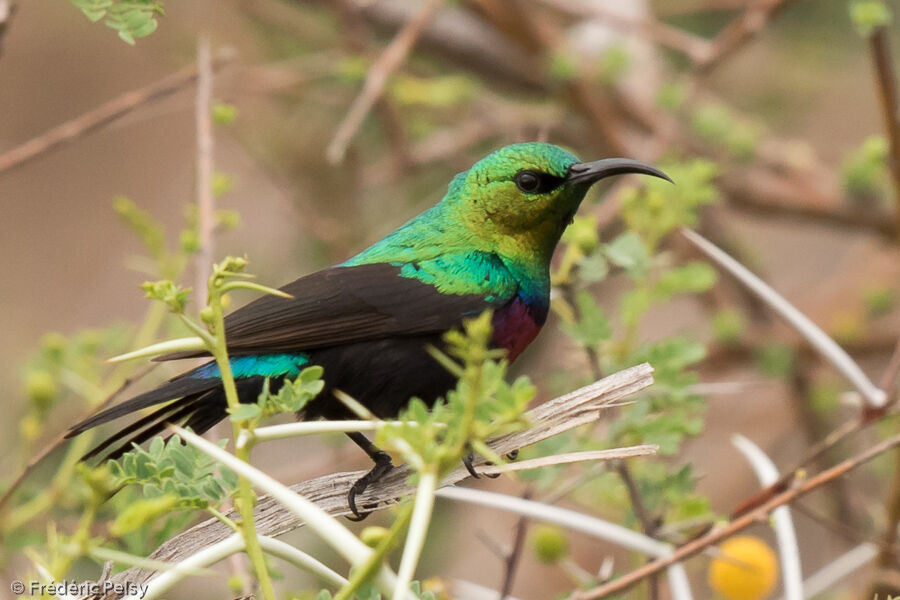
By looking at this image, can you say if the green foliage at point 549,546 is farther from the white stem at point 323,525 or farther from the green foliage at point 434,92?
the green foliage at point 434,92

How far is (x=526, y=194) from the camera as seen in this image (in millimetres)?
2533

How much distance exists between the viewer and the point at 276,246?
499cm

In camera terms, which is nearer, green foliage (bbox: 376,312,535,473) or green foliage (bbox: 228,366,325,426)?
green foliage (bbox: 376,312,535,473)

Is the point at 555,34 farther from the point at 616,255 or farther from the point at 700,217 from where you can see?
the point at 616,255

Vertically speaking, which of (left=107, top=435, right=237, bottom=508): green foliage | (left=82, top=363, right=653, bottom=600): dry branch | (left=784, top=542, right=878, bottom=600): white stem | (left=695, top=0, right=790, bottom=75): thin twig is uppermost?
(left=695, top=0, right=790, bottom=75): thin twig

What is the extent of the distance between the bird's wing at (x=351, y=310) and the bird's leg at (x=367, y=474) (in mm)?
227

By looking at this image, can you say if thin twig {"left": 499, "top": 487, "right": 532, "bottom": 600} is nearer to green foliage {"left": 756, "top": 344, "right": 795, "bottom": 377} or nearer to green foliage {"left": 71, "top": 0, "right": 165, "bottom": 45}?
green foliage {"left": 71, "top": 0, "right": 165, "bottom": 45}

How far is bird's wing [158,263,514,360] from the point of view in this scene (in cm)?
218

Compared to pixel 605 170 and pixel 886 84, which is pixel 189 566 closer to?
pixel 605 170

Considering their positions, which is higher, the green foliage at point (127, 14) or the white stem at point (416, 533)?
the green foliage at point (127, 14)

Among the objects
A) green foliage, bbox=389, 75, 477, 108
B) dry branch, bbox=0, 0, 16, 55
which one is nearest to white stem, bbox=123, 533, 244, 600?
dry branch, bbox=0, 0, 16, 55

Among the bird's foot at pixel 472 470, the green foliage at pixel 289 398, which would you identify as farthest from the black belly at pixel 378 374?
the green foliage at pixel 289 398

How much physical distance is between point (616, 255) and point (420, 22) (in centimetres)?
163

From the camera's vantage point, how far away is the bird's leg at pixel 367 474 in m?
1.93
